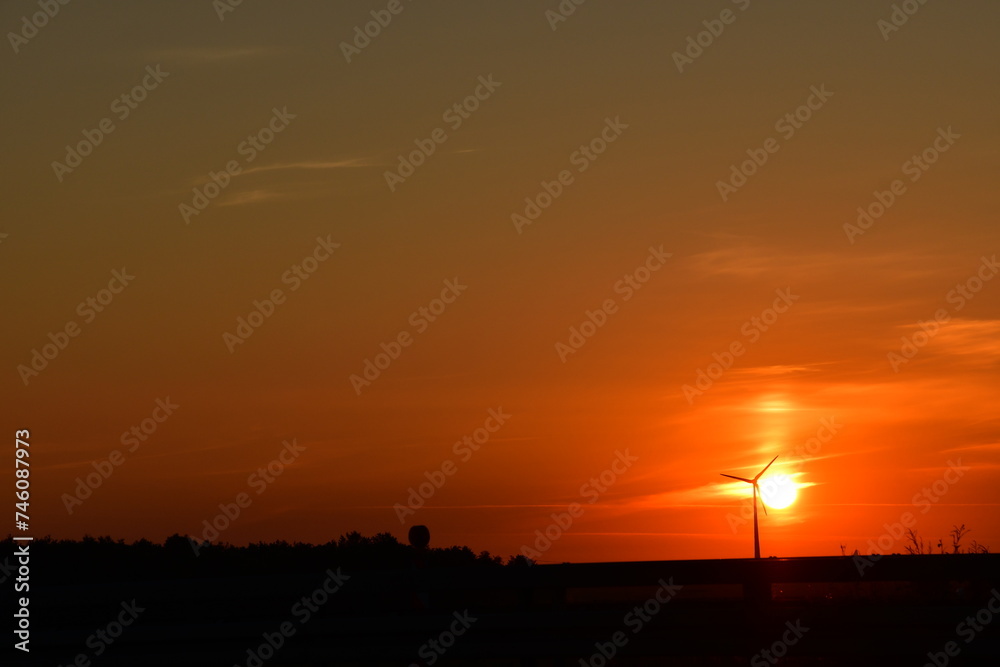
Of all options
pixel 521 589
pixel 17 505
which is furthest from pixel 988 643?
pixel 17 505

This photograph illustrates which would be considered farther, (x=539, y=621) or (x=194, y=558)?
(x=194, y=558)

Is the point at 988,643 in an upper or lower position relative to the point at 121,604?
upper

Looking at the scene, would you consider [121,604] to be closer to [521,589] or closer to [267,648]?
[267,648]

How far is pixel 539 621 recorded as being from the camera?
9.92 metres

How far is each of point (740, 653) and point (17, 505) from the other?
8.84 m

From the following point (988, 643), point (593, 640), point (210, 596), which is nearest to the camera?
point (988, 643)

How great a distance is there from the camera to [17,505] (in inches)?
557

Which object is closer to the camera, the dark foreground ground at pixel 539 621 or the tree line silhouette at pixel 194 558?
the dark foreground ground at pixel 539 621

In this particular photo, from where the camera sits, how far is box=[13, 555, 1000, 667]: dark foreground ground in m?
9.32

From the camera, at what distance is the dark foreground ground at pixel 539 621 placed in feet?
30.6

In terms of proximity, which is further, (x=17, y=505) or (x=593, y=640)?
(x=17, y=505)

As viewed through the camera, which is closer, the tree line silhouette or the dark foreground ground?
the dark foreground ground

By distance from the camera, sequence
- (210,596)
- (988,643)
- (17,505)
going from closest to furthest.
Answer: (988,643)
(210,596)
(17,505)

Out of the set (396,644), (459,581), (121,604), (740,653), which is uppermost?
(740,653)
